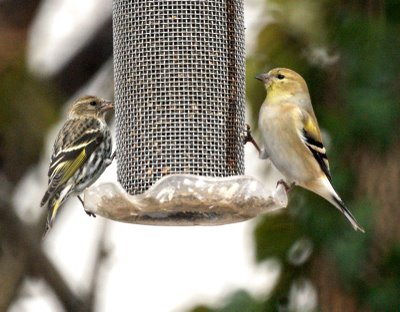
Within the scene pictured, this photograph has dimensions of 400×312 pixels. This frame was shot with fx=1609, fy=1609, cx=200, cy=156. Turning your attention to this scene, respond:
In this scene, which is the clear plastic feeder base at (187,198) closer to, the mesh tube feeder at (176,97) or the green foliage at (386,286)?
the mesh tube feeder at (176,97)

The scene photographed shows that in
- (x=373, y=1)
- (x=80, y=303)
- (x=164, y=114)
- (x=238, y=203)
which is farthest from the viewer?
(x=80, y=303)

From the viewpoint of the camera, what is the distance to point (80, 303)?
47.6 feet

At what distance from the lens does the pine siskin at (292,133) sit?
40.4 feet

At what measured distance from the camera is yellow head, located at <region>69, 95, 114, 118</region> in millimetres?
12531

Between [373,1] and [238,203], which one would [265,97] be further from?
[238,203]

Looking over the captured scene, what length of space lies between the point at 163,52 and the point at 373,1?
182cm

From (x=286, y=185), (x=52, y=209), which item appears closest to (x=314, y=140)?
(x=286, y=185)

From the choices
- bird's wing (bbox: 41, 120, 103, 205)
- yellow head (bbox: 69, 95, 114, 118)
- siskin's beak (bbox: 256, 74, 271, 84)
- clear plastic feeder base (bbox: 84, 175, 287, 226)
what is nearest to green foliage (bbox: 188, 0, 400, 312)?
siskin's beak (bbox: 256, 74, 271, 84)

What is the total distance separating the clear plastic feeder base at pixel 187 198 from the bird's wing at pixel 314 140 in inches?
37.8

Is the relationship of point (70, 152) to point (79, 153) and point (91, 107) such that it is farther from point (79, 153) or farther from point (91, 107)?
point (91, 107)

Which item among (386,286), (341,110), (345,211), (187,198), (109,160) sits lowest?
(386,286)

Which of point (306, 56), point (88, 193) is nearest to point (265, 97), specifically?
point (306, 56)

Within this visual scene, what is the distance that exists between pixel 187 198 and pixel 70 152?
1754 mm

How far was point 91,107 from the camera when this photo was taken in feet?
41.2
